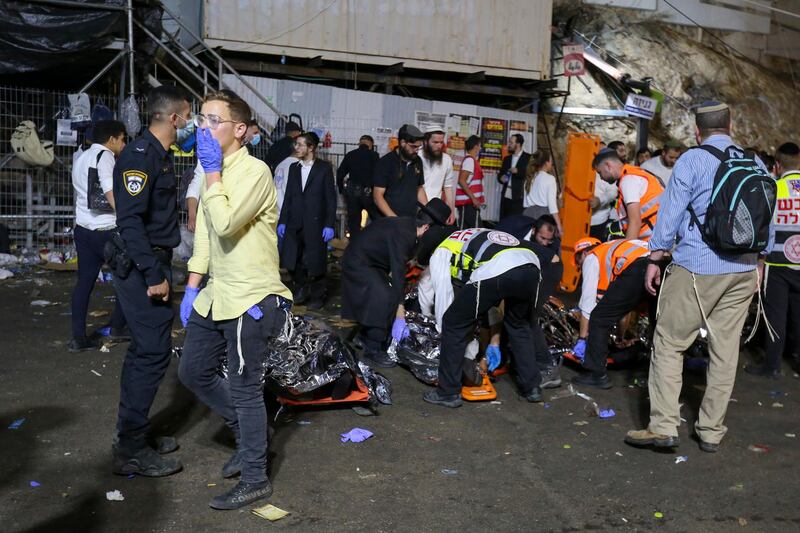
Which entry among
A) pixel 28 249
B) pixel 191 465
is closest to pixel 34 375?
pixel 191 465

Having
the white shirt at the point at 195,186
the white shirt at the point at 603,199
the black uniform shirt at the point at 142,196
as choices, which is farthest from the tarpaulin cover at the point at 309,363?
the white shirt at the point at 603,199

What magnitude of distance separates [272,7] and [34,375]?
925 centimetres

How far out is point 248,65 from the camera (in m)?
14.2

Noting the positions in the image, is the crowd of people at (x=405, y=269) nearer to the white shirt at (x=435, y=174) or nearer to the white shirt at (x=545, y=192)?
the white shirt at (x=435, y=174)

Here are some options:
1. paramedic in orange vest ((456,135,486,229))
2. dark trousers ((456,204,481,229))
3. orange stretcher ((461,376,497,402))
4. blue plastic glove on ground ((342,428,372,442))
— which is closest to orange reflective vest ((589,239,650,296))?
orange stretcher ((461,376,497,402))

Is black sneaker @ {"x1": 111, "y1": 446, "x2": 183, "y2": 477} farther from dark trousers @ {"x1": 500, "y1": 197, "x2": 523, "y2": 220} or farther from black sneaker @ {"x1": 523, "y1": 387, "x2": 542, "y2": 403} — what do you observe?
dark trousers @ {"x1": 500, "y1": 197, "x2": 523, "y2": 220}

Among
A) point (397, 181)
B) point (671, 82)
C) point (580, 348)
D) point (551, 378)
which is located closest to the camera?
point (551, 378)

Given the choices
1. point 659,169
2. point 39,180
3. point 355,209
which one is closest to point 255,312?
point 355,209

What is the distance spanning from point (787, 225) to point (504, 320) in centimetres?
286

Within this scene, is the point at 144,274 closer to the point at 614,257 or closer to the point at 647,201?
the point at 614,257

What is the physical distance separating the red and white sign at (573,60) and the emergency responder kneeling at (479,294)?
1101 cm

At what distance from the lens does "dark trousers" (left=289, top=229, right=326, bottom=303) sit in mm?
→ 9039

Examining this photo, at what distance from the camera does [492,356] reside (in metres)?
6.65

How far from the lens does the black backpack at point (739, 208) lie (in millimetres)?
4770
